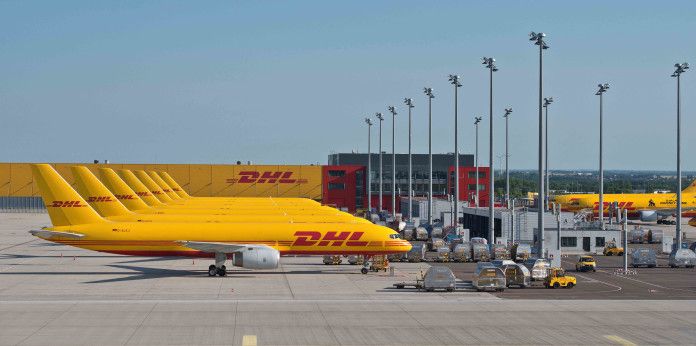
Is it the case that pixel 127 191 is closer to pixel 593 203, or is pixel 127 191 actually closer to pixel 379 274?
pixel 379 274

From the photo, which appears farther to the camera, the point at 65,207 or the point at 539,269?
the point at 65,207

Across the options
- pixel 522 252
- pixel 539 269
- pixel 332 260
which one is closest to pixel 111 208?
pixel 332 260

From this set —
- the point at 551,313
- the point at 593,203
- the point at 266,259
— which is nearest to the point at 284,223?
the point at 266,259

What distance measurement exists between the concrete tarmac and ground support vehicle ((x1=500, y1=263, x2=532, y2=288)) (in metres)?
5.32

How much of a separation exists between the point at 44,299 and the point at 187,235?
15998 millimetres

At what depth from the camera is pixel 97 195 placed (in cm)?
8575

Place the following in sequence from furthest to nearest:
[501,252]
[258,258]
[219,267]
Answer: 1. [501,252]
2. [219,267]
3. [258,258]

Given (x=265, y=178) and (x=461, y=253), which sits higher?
(x=265, y=178)

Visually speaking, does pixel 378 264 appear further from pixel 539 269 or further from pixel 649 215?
pixel 649 215

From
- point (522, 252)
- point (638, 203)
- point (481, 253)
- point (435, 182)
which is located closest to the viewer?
point (522, 252)

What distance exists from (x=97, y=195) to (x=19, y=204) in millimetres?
108606

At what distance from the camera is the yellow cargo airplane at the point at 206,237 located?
73.5 m

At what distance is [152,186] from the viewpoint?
129500 mm

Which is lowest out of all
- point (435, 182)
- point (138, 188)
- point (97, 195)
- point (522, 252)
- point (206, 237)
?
point (522, 252)
